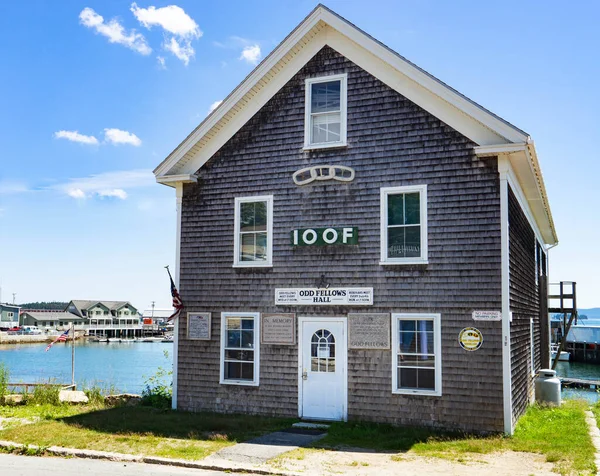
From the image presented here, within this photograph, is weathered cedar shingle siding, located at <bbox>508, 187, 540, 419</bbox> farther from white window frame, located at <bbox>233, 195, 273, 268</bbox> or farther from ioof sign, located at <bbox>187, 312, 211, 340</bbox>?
ioof sign, located at <bbox>187, 312, 211, 340</bbox>

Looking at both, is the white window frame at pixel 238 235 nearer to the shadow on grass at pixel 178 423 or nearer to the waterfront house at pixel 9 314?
the shadow on grass at pixel 178 423

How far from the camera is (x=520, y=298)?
15.1m

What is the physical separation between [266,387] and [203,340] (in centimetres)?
199

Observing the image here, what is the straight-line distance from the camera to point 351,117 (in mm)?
14102

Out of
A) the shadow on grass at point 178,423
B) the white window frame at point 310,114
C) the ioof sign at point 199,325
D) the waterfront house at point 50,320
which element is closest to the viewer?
the shadow on grass at point 178,423

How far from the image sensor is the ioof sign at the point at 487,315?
491 inches

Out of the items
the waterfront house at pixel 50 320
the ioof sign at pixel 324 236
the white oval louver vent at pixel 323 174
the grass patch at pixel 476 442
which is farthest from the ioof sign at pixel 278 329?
the waterfront house at pixel 50 320

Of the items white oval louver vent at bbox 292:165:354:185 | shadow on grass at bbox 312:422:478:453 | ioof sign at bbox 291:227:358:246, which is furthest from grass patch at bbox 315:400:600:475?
white oval louver vent at bbox 292:165:354:185

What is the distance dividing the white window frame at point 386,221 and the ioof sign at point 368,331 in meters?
1.24

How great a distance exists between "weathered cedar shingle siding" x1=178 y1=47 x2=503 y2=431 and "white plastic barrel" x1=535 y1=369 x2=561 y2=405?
4519 millimetres

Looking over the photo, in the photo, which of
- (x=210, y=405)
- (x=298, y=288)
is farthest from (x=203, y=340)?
(x=298, y=288)

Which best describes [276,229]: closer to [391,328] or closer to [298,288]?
[298,288]

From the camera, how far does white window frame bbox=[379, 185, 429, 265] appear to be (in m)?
13.2

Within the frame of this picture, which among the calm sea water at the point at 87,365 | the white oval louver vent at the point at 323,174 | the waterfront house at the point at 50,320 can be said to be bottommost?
the calm sea water at the point at 87,365
